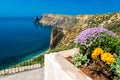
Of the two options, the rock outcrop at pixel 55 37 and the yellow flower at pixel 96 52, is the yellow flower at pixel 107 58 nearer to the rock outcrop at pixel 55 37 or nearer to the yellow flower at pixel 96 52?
the yellow flower at pixel 96 52

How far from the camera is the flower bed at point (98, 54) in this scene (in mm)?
6574

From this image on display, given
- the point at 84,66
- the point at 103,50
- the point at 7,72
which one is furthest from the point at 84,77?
the point at 7,72

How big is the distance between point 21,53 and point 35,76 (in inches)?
2563

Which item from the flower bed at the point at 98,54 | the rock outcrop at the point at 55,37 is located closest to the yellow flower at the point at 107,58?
the flower bed at the point at 98,54

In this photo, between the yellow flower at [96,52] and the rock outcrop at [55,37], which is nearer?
the yellow flower at [96,52]

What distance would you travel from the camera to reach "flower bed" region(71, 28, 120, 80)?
6.57 metres

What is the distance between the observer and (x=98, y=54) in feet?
22.1

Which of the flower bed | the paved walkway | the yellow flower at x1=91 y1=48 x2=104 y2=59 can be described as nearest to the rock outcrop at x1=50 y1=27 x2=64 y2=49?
the paved walkway

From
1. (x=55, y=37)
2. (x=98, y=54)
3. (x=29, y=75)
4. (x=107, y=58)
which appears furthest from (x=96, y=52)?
(x=55, y=37)

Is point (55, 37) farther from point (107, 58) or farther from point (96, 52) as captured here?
point (107, 58)

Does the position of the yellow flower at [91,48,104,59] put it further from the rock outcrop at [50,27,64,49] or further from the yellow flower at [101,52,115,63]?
the rock outcrop at [50,27,64,49]

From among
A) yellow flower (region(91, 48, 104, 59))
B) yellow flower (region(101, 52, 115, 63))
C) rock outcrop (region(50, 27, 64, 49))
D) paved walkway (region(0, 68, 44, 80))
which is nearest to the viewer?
yellow flower (region(101, 52, 115, 63))

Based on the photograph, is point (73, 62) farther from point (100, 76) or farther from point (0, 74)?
point (0, 74)

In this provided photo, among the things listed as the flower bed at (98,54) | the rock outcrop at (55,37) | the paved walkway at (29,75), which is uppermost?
the flower bed at (98,54)
